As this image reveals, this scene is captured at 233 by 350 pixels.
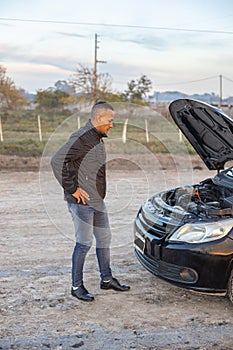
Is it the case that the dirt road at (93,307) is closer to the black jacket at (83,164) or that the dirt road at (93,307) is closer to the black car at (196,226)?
the black car at (196,226)

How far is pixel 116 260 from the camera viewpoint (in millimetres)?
5355

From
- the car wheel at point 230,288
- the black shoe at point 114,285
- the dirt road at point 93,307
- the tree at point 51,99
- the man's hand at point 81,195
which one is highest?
the tree at point 51,99

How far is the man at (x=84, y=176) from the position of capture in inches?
159

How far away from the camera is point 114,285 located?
4.44m

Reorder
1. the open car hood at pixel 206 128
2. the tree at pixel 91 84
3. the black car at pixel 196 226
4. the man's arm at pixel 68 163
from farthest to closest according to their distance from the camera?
the tree at pixel 91 84, the open car hood at pixel 206 128, the man's arm at pixel 68 163, the black car at pixel 196 226

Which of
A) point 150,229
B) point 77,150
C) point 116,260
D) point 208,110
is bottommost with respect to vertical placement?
point 116,260

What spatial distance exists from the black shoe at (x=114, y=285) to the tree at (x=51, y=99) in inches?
1057

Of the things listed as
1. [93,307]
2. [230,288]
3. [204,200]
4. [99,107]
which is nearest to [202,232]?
[230,288]

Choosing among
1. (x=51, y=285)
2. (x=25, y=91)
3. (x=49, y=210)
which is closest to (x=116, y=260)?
(x=51, y=285)

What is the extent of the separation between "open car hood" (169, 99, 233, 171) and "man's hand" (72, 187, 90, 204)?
1452mm

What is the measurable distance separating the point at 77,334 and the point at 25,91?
31697 mm

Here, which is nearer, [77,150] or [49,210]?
[77,150]

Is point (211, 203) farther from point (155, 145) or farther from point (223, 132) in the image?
point (155, 145)

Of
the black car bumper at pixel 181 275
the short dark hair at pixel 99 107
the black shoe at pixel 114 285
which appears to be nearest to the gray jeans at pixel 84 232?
the black shoe at pixel 114 285
